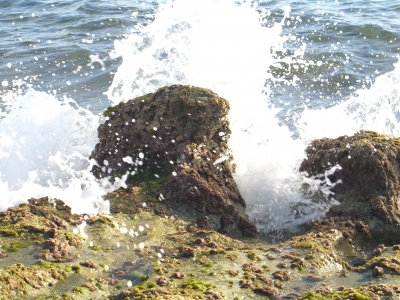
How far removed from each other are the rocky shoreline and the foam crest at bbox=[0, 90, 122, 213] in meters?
0.16

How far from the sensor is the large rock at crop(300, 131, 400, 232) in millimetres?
4941

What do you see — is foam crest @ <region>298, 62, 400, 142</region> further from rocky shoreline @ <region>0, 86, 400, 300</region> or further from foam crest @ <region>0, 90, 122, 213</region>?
foam crest @ <region>0, 90, 122, 213</region>

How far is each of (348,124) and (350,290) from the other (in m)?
3.98

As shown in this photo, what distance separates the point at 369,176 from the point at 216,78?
321 cm

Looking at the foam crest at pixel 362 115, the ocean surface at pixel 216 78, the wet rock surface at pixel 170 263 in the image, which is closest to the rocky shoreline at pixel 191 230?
the wet rock surface at pixel 170 263

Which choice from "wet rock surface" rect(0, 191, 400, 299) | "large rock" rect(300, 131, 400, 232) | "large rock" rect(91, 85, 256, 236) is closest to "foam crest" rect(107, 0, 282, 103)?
"large rock" rect(91, 85, 256, 236)

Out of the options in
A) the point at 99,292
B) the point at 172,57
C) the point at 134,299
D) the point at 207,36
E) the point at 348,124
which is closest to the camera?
the point at 134,299

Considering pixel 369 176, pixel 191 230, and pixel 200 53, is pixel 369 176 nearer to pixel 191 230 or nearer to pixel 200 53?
pixel 191 230

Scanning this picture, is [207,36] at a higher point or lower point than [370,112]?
higher

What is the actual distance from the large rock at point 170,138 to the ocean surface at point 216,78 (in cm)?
29

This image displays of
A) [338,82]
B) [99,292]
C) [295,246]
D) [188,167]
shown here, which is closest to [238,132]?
[188,167]

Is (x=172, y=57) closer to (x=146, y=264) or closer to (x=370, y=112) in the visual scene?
(x=370, y=112)

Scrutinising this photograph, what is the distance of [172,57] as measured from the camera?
28.5 feet

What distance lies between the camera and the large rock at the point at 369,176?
494 centimetres
